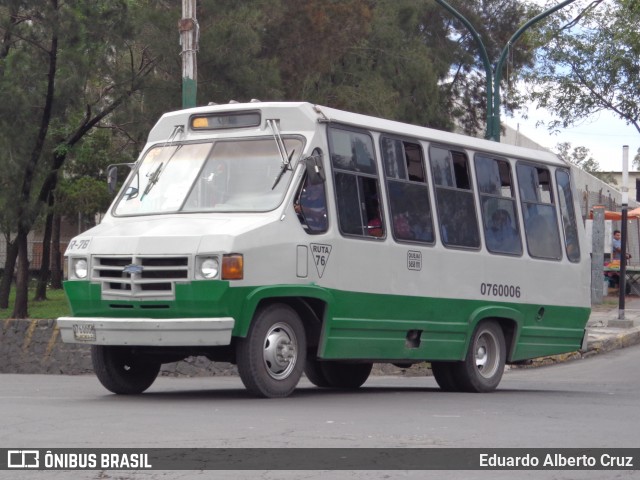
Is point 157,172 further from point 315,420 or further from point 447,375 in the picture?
point 447,375

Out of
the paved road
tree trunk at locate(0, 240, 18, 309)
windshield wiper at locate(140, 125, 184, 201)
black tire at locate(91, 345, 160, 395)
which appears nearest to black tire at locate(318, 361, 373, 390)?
the paved road

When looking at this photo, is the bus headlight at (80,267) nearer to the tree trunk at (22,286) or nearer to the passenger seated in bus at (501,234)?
the passenger seated in bus at (501,234)

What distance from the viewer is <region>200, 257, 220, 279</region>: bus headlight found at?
10.7 metres

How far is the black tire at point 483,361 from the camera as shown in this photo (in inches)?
544

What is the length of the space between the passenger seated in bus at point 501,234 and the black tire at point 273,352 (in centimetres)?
350

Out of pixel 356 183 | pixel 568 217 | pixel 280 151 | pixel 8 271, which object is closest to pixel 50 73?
pixel 8 271

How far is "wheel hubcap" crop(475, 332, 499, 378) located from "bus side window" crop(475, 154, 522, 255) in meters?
1.02

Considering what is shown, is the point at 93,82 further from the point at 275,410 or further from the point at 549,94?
the point at 275,410

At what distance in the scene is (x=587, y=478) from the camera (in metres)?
7.16

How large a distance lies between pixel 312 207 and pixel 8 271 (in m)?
18.7

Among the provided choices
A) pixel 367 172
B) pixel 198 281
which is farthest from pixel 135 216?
pixel 367 172

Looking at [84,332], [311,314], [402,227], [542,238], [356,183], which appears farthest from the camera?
[542,238]

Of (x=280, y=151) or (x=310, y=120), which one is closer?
(x=280, y=151)

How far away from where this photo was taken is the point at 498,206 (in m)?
14.3
